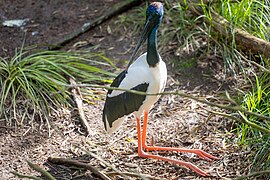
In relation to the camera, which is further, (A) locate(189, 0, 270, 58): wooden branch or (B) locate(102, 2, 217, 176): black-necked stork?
(A) locate(189, 0, 270, 58): wooden branch

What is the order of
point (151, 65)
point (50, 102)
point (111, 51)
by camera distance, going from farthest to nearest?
point (111, 51) < point (50, 102) < point (151, 65)

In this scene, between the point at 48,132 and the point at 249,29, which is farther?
the point at 249,29

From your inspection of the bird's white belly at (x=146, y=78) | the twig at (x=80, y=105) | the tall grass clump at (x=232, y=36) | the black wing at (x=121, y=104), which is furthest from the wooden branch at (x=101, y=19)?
the bird's white belly at (x=146, y=78)

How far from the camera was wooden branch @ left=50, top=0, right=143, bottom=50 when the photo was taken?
6.15m

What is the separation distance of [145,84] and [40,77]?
1.30 meters

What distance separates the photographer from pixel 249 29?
5477 mm

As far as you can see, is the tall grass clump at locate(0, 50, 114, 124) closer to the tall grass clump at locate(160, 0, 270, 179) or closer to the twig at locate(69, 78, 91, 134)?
the twig at locate(69, 78, 91, 134)

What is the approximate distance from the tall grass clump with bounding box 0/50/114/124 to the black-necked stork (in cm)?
78

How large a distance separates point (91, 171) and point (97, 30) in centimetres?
242

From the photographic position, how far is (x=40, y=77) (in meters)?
5.21

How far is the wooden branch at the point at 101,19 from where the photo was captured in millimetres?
6146

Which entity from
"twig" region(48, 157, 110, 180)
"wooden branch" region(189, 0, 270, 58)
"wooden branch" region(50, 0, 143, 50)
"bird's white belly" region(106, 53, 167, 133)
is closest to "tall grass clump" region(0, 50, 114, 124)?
"wooden branch" region(50, 0, 143, 50)

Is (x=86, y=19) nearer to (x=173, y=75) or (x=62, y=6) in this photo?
(x=62, y=6)

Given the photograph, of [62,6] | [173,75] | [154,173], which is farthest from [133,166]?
[62,6]
